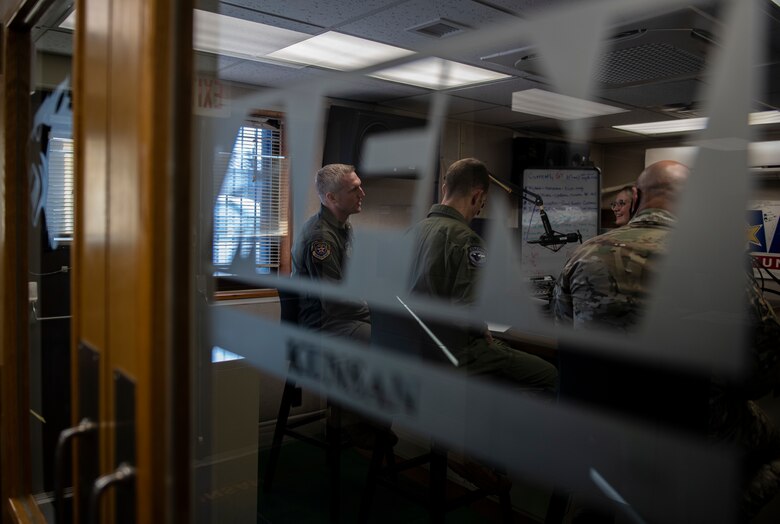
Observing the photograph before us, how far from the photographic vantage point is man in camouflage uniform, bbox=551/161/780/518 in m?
0.73

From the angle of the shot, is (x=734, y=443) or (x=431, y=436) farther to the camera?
(x=431, y=436)

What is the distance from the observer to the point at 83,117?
896mm

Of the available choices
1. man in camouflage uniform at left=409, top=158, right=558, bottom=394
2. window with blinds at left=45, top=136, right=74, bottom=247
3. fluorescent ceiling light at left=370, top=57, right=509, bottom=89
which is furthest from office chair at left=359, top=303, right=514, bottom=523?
window with blinds at left=45, top=136, right=74, bottom=247

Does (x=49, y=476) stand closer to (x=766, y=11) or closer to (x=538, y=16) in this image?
(x=538, y=16)

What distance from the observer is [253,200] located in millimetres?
1339

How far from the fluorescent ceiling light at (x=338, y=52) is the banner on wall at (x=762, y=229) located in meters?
0.69

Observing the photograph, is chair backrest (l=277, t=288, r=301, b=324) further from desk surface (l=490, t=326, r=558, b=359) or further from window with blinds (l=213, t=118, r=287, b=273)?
desk surface (l=490, t=326, r=558, b=359)

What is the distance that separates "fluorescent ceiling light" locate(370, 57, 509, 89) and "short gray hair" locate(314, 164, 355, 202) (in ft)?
0.75

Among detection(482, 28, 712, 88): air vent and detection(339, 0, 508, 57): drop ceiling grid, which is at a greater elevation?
detection(339, 0, 508, 57): drop ceiling grid

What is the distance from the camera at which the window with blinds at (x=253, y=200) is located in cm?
129

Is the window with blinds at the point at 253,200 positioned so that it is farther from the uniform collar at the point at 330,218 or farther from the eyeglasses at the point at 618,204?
the eyeglasses at the point at 618,204

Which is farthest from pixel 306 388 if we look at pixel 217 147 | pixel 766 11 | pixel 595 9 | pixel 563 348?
pixel 766 11

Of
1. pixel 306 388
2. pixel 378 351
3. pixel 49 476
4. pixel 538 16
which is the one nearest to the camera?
pixel 538 16

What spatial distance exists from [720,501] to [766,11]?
1.96 feet
